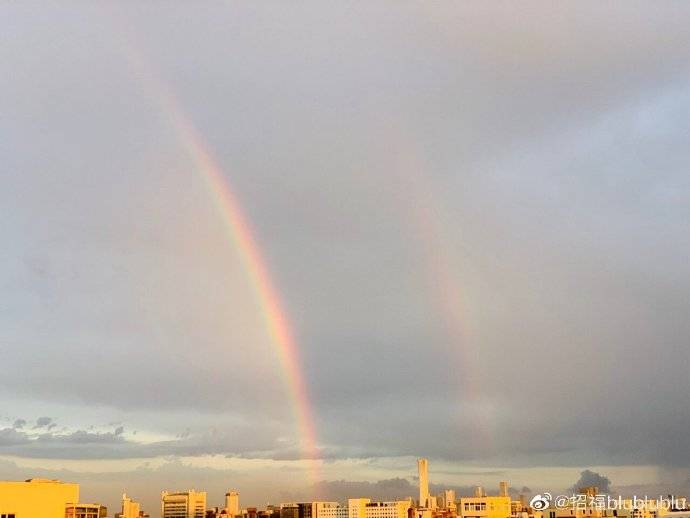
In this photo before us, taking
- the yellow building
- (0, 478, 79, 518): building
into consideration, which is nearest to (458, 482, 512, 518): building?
the yellow building

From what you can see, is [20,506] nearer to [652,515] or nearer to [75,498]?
[75,498]

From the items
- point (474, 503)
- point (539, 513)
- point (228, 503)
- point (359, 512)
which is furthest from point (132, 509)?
point (539, 513)

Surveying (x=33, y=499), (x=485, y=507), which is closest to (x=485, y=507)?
(x=485, y=507)

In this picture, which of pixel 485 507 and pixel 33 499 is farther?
pixel 485 507

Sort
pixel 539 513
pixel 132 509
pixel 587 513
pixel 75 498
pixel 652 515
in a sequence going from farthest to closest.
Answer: pixel 132 509 < pixel 539 513 < pixel 587 513 < pixel 652 515 < pixel 75 498

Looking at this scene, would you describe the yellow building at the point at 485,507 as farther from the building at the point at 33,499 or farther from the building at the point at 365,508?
the building at the point at 33,499

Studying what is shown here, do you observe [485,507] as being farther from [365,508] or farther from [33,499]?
[33,499]

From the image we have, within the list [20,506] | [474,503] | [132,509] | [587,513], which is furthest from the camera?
[132,509]

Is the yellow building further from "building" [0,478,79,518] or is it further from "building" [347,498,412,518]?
"building" [0,478,79,518]
